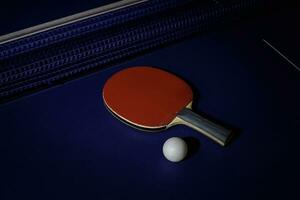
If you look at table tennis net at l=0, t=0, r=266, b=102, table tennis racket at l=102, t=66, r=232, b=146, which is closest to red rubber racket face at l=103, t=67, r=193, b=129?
table tennis racket at l=102, t=66, r=232, b=146

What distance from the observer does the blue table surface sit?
47.4 inches

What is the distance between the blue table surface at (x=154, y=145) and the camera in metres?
1.20

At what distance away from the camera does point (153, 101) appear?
4.64 ft

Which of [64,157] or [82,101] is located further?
[82,101]

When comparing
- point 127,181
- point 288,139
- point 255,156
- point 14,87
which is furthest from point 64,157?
point 288,139

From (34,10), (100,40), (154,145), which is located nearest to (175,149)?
(154,145)

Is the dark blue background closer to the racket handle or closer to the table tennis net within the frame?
the table tennis net

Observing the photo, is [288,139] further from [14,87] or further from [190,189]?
[14,87]

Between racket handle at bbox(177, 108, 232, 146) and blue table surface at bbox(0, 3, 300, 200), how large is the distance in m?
0.06

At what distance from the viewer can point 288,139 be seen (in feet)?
4.50

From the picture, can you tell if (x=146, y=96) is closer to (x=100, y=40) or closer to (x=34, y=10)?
(x=100, y=40)

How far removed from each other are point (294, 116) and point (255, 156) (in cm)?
28

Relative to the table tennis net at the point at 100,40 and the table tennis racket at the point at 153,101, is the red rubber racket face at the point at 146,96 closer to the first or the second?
the table tennis racket at the point at 153,101

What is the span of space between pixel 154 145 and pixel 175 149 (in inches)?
4.4
